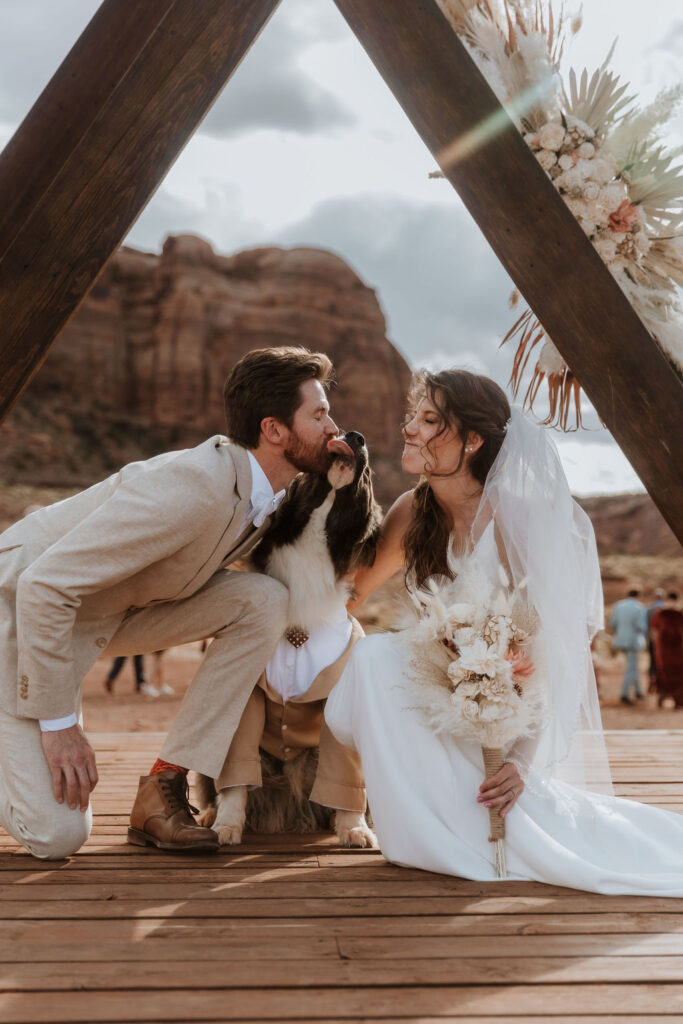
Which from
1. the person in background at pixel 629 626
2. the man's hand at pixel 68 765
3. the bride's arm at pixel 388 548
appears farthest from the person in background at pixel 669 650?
the man's hand at pixel 68 765

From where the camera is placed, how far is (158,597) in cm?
275

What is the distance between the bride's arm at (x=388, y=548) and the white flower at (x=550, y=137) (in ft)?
3.80

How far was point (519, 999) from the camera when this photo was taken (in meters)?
1.62

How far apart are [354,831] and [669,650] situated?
11.1 metres

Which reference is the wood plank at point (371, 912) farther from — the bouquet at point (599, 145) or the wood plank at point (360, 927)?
the bouquet at point (599, 145)

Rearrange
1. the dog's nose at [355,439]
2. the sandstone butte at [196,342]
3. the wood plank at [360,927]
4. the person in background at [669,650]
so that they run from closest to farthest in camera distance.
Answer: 1. the wood plank at [360,927]
2. the dog's nose at [355,439]
3. the person in background at [669,650]
4. the sandstone butte at [196,342]

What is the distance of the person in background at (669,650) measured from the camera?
39.9ft

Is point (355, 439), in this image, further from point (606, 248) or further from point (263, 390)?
point (606, 248)

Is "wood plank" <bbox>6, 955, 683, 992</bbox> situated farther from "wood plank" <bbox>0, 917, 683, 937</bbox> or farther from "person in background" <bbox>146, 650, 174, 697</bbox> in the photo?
"person in background" <bbox>146, 650, 174, 697</bbox>

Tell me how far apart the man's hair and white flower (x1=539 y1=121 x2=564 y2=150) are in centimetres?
85

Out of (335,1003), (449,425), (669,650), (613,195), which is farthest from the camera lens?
(669,650)

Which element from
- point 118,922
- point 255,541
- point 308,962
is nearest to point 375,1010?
point 308,962

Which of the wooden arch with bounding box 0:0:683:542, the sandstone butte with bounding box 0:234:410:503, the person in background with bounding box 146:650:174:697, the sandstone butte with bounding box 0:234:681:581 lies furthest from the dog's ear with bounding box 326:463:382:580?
the sandstone butte with bounding box 0:234:410:503

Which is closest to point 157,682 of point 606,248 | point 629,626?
point 629,626
